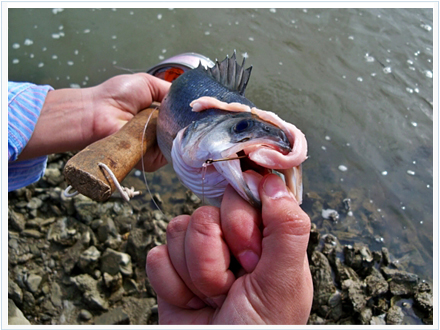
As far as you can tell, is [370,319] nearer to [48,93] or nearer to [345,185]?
[345,185]

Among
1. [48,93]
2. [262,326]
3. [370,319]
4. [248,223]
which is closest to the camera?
[262,326]

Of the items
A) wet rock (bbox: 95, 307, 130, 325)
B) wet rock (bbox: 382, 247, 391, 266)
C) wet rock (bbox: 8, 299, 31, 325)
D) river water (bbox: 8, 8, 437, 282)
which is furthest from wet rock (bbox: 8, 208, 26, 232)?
wet rock (bbox: 382, 247, 391, 266)

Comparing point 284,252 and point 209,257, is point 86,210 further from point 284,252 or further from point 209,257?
point 284,252

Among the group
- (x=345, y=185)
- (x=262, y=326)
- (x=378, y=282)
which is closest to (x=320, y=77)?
(x=345, y=185)

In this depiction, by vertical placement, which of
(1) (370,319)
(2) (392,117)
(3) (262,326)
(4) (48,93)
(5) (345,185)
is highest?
(4) (48,93)

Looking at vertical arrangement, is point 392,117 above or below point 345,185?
above

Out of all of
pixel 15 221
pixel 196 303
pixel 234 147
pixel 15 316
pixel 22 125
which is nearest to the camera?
pixel 234 147

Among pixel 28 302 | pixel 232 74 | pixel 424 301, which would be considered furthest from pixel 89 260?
pixel 424 301
